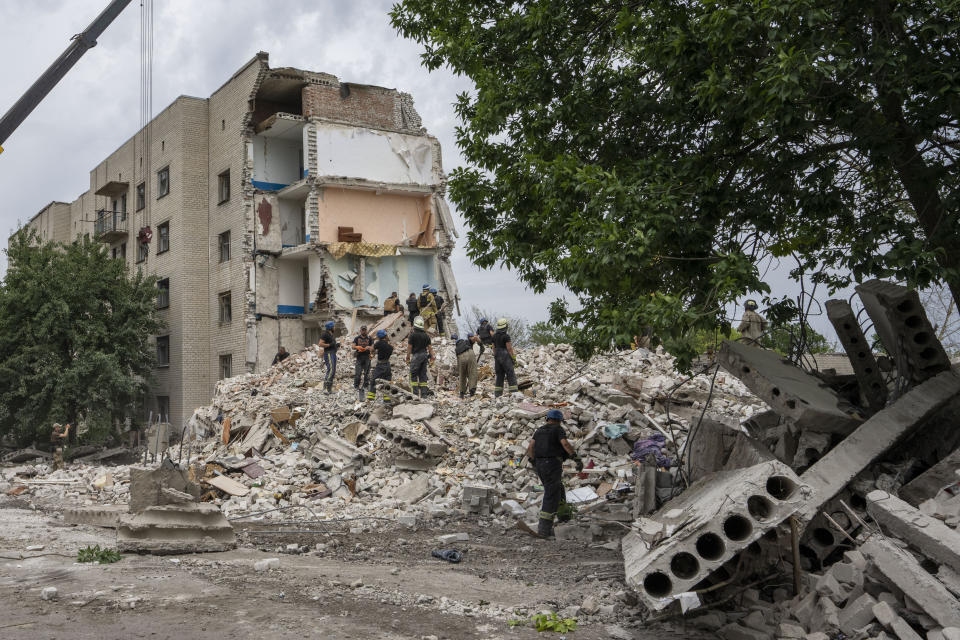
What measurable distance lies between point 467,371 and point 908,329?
11010mm

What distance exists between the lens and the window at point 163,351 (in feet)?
102

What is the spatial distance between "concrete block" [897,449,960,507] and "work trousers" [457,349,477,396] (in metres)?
11.4

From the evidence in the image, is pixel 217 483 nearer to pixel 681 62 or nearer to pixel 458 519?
pixel 458 519

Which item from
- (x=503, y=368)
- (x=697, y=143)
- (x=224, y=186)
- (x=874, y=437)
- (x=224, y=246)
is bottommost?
(x=874, y=437)

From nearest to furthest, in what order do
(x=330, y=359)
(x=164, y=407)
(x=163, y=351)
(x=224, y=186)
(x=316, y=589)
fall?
(x=316, y=589)
(x=330, y=359)
(x=224, y=186)
(x=164, y=407)
(x=163, y=351)

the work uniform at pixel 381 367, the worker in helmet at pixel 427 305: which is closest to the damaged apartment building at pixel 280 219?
the worker in helmet at pixel 427 305

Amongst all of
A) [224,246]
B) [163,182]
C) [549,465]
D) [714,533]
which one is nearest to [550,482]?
[549,465]

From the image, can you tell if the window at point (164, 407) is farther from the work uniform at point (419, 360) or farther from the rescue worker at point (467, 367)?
the rescue worker at point (467, 367)

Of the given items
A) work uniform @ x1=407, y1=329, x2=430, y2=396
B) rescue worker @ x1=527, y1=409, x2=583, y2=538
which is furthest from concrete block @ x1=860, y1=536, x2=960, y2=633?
work uniform @ x1=407, y1=329, x2=430, y2=396

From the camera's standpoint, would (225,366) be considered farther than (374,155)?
Yes

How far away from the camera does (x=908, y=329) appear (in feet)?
23.3

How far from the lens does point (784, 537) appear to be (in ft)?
19.9

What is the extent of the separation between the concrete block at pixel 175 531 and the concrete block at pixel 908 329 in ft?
25.5

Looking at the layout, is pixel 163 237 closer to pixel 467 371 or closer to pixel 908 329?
pixel 467 371
